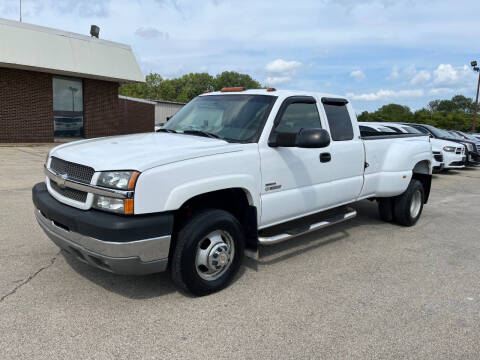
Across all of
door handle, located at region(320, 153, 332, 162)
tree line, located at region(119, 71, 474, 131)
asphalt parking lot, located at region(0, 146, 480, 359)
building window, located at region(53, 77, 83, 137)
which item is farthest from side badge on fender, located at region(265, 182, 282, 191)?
tree line, located at region(119, 71, 474, 131)

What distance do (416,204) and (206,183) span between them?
4.44 meters

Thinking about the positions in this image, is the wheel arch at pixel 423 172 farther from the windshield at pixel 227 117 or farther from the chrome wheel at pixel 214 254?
the chrome wheel at pixel 214 254

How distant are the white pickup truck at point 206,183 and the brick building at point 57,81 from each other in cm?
1521

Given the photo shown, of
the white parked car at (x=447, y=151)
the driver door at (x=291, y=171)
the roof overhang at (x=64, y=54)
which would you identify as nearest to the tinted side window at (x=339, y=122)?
the driver door at (x=291, y=171)

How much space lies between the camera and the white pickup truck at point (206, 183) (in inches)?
126

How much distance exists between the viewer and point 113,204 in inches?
126

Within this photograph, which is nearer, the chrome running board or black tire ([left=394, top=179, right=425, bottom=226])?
the chrome running board

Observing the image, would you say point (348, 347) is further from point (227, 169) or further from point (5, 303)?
point (5, 303)

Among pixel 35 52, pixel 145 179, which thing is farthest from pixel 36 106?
pixel 145 179

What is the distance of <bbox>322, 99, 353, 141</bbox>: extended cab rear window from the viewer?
502cm

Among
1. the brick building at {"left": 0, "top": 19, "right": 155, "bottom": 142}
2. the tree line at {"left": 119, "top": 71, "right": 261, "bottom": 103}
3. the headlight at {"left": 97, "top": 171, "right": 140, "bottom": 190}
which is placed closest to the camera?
the headlight at {"left": 97, "top": 171, "right": 140, "bottom": 190}

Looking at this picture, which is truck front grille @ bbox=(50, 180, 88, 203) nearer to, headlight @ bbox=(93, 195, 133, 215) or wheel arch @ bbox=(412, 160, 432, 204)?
headlight @ bbox=(93, 195, 133, 215)

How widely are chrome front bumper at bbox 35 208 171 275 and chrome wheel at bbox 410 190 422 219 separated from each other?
15.1ft

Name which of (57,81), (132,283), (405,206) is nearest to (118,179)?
(132,283)
